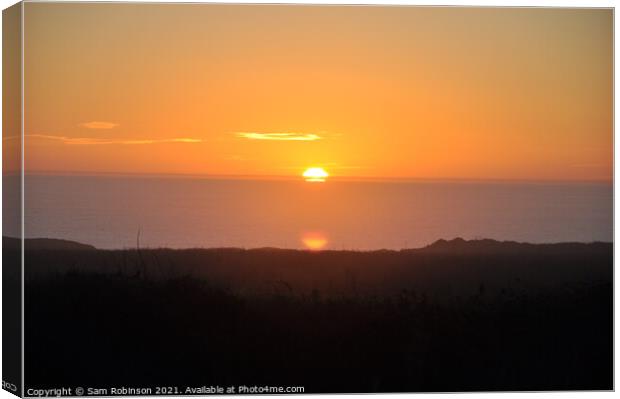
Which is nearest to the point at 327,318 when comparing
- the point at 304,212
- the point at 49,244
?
the point at 304,212

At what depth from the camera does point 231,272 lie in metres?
7.60

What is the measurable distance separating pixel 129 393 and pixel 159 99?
6.31ft

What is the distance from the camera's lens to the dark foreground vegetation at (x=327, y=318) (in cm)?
746

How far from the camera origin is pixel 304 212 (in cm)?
760

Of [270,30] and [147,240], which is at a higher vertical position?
[270,30]

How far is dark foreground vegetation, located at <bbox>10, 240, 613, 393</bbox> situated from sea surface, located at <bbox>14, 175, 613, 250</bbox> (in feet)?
0.30

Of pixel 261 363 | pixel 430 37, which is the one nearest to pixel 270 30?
pixel 430 37

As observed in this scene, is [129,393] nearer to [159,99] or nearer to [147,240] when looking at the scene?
[147,240]

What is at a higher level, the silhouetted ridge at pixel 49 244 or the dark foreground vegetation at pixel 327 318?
the silhouetted ridge at pixel 49 244

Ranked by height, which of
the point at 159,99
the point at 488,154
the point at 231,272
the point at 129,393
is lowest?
the point at 129,393

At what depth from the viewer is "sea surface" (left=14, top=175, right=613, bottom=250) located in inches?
293

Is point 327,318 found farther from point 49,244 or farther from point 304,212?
point 49,244

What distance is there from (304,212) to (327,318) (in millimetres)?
716

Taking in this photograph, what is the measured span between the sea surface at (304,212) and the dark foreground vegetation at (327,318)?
0.09 metres
